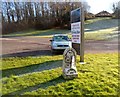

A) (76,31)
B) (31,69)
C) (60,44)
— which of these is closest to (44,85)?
(31,69)

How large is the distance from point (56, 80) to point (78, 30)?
3.36 meters

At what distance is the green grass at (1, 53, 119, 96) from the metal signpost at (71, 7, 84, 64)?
2.72 feet

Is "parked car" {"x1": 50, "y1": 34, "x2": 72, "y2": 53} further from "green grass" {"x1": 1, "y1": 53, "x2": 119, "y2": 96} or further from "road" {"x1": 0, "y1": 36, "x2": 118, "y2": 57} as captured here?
"green grass" {"x1": 1, "y1": 53, "x2": 119, "y2": 96}

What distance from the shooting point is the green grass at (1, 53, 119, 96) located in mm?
5843

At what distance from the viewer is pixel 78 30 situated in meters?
9.38

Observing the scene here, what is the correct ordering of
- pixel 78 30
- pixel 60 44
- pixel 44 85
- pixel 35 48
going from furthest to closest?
pixel 35 48, pixel 60 44, pixel 78 30, pixel 44 85

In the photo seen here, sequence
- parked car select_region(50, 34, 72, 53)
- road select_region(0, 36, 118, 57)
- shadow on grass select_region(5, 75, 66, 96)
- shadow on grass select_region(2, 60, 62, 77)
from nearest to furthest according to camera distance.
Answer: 1. shadow on grass select_region(5, 75, 66, 96)
2. shadow on grass select_region(2, 60, 62, 77)
3. parked car select_region(50, 34, 72, 53)
4. road select_region(0, 36, 118, 57)

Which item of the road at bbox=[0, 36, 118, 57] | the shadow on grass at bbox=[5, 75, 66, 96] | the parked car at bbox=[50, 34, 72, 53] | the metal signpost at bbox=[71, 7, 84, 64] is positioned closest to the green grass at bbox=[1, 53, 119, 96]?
the shadow on grass at bbox=[5, 75, 66, 96]

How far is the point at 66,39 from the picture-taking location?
13148mm

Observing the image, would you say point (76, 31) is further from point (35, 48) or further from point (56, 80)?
point (35, 48)

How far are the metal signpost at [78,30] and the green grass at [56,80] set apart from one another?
828 mm

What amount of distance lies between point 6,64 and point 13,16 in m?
20.9

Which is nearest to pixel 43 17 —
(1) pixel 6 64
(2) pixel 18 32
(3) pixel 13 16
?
(3) pixel 13 16

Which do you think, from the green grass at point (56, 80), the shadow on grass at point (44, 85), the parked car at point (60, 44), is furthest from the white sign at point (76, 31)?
the shadow on grass at point (44, 85)
